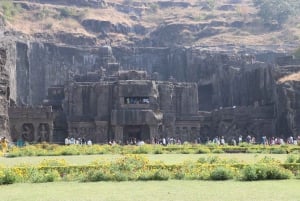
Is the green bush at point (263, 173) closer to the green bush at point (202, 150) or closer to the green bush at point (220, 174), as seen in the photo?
the green bush at point (220, 174)

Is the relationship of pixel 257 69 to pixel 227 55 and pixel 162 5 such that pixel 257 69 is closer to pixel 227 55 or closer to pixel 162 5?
pixel 227 55

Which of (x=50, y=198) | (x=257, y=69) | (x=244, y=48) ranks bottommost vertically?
(x=50, y=198)

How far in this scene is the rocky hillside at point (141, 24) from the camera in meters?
111

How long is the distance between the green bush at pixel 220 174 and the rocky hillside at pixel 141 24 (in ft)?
274

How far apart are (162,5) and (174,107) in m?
84.3

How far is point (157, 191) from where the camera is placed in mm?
17859

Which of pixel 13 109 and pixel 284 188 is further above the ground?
pixel 13 109

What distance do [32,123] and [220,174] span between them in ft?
152

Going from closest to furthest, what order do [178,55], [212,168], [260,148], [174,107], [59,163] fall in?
[212,168] < [59,163] < [260,148] < [174,107] < [178,55]

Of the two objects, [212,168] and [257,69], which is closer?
[212,168]

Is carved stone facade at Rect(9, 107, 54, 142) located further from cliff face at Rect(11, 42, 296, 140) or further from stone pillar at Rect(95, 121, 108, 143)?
cliff face at Rect(11, 42, 296, 140)

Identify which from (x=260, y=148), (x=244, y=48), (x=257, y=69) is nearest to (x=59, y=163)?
(x=260, y=148)

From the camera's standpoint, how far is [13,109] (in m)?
64.4

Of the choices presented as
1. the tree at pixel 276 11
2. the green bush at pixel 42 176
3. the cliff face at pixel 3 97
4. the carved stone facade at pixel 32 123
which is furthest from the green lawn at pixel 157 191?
the tree at pixel 276 11
